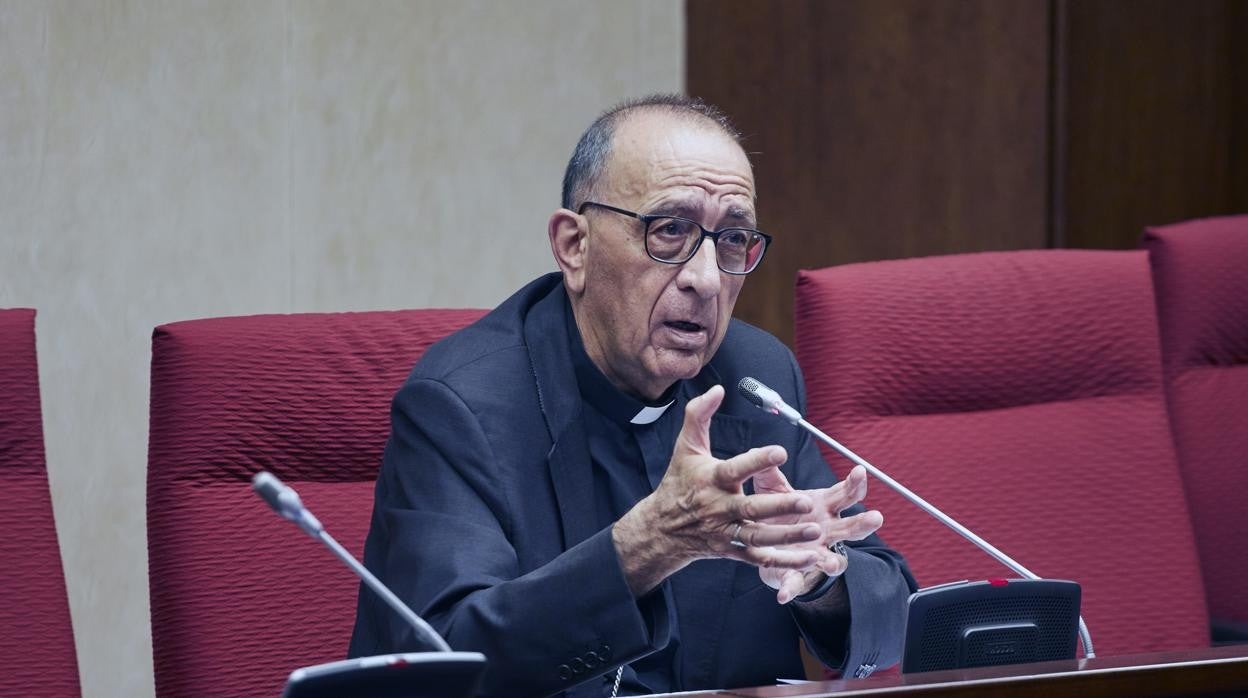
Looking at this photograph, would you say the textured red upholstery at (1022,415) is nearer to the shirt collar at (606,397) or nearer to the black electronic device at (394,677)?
the shirt collar at (606,397)

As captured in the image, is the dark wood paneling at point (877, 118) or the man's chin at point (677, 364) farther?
the dark wood paneling at point (877, 118)

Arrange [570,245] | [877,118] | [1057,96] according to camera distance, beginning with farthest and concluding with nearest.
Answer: [1057,96] → [877,118] → [570,245]

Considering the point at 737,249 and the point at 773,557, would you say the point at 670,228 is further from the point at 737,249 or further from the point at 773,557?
the point at 773,557

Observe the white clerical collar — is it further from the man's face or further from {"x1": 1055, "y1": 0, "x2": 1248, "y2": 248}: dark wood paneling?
{"x1": 1055, "y1": 0, "x2": 1248, "y2": 248}: dark wood paneling

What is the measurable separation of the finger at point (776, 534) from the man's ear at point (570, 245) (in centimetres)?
53

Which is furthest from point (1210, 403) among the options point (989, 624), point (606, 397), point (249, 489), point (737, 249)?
point (249, 489)

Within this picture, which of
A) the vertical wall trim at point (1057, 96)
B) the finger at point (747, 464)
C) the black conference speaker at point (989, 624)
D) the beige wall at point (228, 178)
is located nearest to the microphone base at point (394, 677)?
the finger at point (747, 464)

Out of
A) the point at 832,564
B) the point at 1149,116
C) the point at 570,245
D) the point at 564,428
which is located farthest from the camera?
the point at 1149,116

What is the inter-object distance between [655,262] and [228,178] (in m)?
1.08

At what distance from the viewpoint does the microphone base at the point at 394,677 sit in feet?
3.33

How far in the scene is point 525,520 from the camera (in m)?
1.66

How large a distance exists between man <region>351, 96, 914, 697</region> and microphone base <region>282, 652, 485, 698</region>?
1.23 feet

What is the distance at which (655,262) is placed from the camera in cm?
174

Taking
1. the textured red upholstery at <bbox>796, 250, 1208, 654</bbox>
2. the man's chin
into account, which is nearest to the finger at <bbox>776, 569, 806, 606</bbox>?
the man's chin
